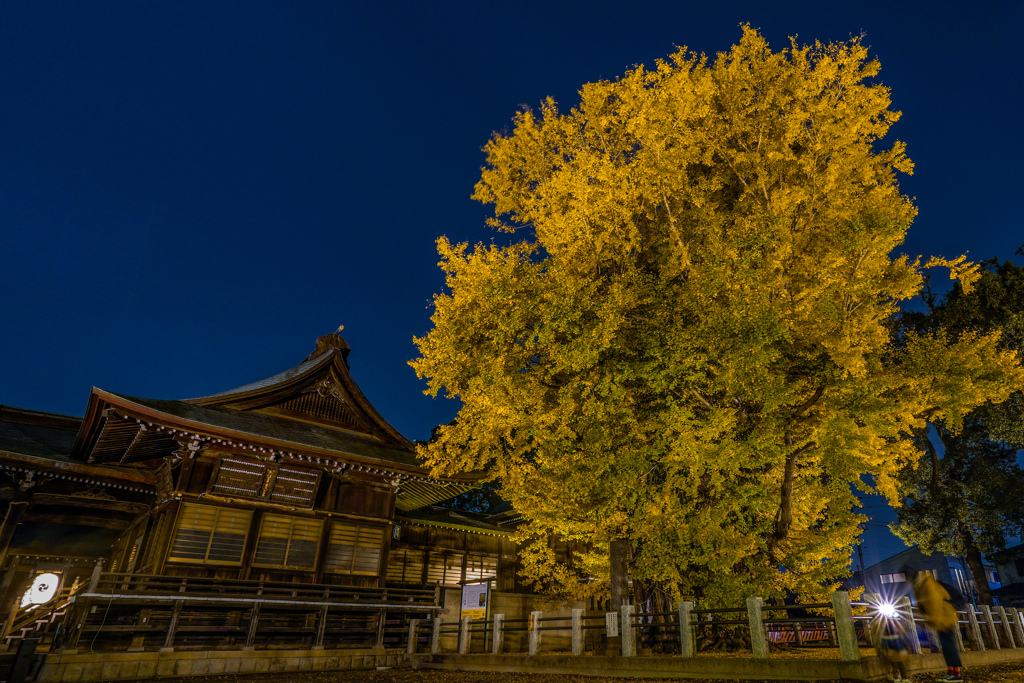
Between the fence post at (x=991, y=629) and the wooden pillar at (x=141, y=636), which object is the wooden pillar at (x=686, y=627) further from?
the wooden pillar at (x=141, y=636)

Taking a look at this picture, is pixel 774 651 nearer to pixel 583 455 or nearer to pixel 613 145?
pixel 583 455

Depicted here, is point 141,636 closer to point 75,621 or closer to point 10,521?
point 75,621

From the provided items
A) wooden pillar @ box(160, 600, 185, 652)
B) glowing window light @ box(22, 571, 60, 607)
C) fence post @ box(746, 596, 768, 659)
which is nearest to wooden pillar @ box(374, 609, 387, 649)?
wooden pillar @ box(160, 600, 185, 652)

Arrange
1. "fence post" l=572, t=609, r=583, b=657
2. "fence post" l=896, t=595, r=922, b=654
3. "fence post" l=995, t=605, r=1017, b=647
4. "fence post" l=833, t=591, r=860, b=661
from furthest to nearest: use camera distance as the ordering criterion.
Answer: "fence post" l=995, t=605, r=1017, b=647
"fence post" l=572, t=609, r=583, b=657
"fence post" l=896, t=595, r=922, b=654
"fence post" l=833, t=591, r=860, b=661

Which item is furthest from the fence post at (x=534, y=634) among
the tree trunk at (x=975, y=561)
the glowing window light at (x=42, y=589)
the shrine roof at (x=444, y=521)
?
the tree trunk at (x=975, y=561)

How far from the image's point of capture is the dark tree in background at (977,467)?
22609 millimetres

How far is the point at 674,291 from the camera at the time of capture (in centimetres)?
→ 1226

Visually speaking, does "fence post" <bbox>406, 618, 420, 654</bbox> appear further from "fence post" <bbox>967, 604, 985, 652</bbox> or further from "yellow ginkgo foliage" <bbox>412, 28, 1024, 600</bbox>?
"fence post" <bbox>967, 604, 985, 652</bbox>

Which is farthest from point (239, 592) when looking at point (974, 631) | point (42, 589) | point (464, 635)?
point (974, 631)

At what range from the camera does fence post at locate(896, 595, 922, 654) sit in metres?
10.1

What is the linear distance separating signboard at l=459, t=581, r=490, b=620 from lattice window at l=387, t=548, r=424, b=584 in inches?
209

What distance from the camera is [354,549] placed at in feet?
50.2

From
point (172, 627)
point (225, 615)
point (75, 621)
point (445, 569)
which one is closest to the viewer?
point (75, 621)

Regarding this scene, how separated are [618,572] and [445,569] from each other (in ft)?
36.1
